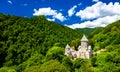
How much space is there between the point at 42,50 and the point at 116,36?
3960cm

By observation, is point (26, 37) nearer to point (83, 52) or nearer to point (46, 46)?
point (46, 46)

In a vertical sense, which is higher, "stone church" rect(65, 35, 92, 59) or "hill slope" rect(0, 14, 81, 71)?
"hill slope" rect(0, 14, 81, 71)

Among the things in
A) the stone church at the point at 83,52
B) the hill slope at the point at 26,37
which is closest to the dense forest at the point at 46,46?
the hill slope at the point at 26,37

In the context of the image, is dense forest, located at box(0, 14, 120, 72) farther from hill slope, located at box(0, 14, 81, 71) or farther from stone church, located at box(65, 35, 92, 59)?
stone church, located at box(65, 35, 92, 59)

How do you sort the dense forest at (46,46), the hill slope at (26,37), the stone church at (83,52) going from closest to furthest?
the dense forest at (46,46), the stone church at (83,52), the hill slope at (26,37)

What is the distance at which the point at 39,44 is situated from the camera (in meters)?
149

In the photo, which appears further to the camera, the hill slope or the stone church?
the hill slope

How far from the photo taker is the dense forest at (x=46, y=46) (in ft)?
288

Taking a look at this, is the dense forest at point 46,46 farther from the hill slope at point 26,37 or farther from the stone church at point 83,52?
the stone church at point 83,52

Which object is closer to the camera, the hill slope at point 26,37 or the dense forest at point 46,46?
the dense forest at point 46,46

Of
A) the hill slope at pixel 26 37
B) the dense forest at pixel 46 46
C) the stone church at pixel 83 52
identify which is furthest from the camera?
the hill slope at pixel 26 37

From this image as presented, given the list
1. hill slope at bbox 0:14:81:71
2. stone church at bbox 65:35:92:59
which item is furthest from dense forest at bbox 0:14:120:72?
stone church at bbox 65:35:92:59

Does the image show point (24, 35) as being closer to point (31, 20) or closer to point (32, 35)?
point (32, 35)

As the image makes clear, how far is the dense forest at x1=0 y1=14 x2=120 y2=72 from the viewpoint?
288 ft
